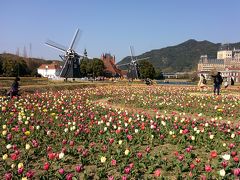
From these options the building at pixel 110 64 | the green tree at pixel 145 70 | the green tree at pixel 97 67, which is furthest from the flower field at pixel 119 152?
the building at pixel 110 64

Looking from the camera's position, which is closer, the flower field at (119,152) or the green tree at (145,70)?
the flower field at (119,152)

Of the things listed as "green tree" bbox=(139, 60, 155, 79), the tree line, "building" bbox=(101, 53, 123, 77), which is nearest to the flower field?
the tree line

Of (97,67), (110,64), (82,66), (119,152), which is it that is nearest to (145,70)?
(97,67)

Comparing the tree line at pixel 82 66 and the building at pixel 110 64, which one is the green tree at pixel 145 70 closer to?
the tree line at pixel 82 66

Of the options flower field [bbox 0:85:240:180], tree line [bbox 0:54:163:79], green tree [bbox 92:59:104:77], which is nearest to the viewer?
flower field [bbox 0:85:240:180]

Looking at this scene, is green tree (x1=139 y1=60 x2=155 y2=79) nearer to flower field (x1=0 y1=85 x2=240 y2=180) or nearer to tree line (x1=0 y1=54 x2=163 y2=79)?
tree line (x1=0 y1=54 x2=163 y2=79)

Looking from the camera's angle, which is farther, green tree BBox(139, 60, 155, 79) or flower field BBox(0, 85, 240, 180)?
green tree BBox(139, 60, 155, 79)

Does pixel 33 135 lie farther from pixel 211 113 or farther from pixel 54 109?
pixel 211 113

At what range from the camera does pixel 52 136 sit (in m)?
10.1

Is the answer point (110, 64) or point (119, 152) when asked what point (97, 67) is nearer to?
point (110, 64)

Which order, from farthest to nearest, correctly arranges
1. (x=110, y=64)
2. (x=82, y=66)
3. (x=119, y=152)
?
(x=110, y=64) → (x=82, y=66) → (x=119, y=152)

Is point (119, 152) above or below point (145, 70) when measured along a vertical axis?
below

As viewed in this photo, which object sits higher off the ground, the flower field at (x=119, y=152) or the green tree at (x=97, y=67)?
the green tree at (x=97, y=67)

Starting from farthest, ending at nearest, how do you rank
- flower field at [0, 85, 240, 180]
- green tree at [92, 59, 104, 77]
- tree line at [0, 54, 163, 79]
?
green tree at [92, 59, 104, 77], tree line at [0, 54, 163, 79], flower field at [0, 85, 240, 180]
